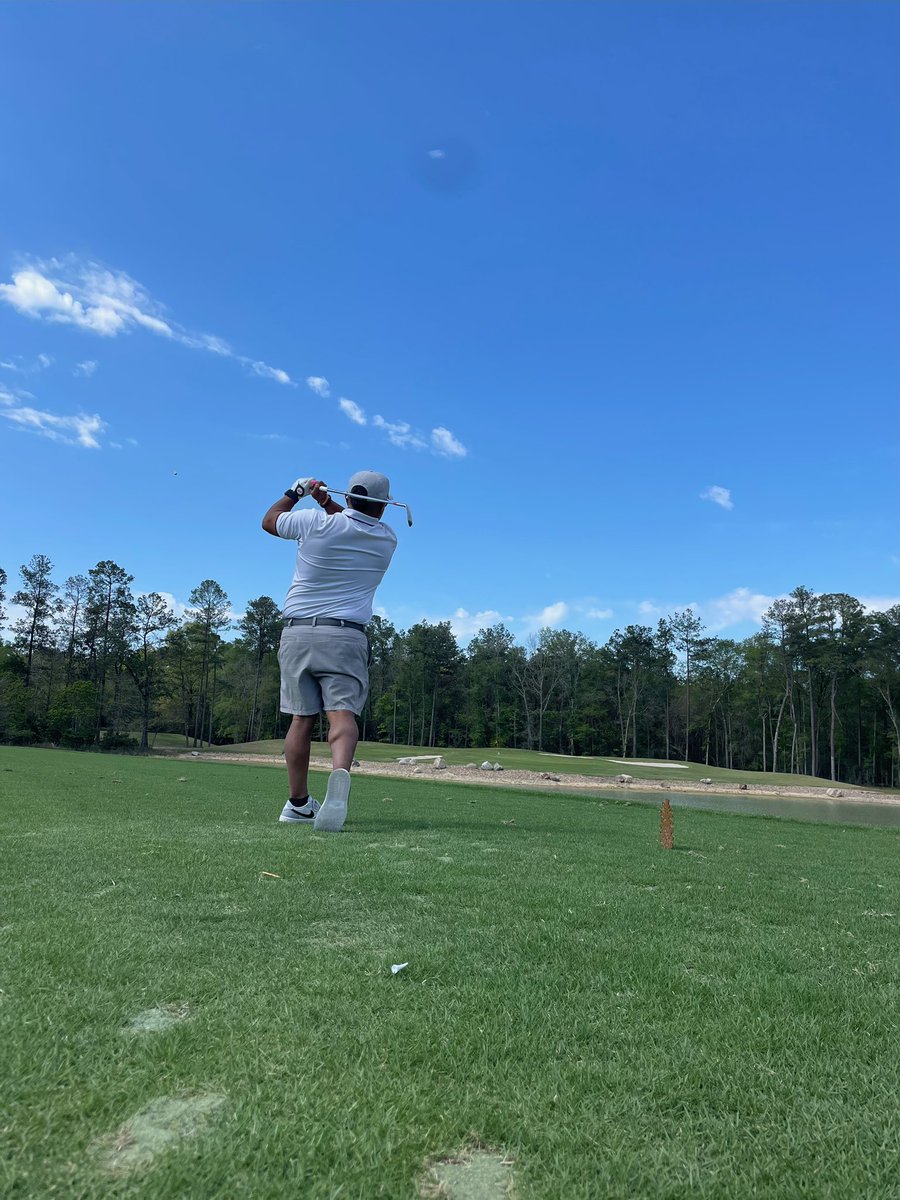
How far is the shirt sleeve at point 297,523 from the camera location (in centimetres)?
544

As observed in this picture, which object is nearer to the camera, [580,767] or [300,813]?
[300,813]

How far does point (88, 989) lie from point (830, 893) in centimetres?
348

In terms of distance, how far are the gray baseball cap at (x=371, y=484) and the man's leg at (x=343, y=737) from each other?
167 cm

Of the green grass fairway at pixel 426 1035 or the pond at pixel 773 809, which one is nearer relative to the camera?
the green grass fairway at pixel 426 1035

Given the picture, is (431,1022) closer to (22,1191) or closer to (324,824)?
(22,1191)

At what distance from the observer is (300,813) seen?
5.55 metres

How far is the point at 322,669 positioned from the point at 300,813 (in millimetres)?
1170

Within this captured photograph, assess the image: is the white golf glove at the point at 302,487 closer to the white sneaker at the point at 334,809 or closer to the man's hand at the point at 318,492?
the man's hand at the point at 318,492

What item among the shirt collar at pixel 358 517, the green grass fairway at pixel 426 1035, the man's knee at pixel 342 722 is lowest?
the green grass fairway at pixel 426 1035

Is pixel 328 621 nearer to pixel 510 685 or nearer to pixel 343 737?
pixel 343 737

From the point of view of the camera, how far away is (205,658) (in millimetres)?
66562

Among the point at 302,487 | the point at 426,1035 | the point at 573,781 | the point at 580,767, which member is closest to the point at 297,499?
the point at 302,487

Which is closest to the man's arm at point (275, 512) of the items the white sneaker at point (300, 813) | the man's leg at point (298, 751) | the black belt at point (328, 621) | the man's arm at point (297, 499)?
the man's arm at point (297, 499)

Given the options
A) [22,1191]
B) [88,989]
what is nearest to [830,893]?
[88,989]
